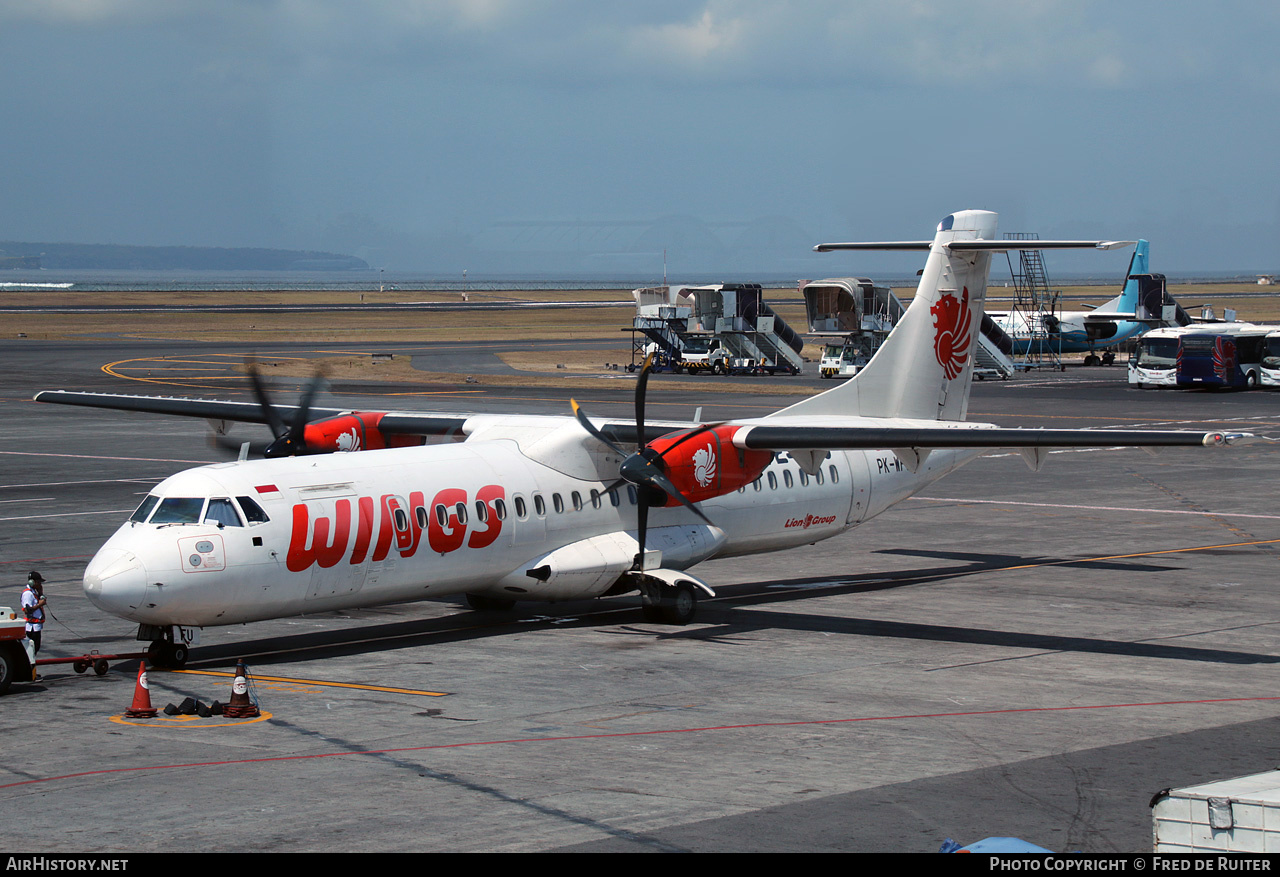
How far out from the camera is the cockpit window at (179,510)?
1886 cm

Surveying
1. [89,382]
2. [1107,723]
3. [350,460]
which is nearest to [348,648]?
[350,460]

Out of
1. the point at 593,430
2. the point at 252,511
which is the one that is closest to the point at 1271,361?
the point at 593,430

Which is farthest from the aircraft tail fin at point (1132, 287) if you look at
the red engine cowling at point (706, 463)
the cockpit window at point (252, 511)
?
the cockpit window at point (252, 511)

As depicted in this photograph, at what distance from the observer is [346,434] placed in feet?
83.8

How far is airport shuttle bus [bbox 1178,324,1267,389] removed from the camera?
7112 centimetres

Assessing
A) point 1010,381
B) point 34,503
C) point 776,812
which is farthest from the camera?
point 1010,381

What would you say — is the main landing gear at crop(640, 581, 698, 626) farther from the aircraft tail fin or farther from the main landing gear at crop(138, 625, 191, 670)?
the aircraft tail fin

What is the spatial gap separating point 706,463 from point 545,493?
2.88 m

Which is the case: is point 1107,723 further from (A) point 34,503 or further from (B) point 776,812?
(A) point 34,503

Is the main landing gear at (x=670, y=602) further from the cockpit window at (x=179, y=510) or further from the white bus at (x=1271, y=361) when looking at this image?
the white bus at (x=1271, y=361)

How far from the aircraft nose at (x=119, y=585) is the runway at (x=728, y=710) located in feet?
3.63

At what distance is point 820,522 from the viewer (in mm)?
26344

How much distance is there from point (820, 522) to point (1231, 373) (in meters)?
52.8

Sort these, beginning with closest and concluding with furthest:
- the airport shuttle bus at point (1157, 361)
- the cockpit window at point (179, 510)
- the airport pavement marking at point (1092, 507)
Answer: the cockpit window at point (179, 510)
the airport pavement marking at point (1092, 507)
the airport shuttle bus at point (1157, 361)
